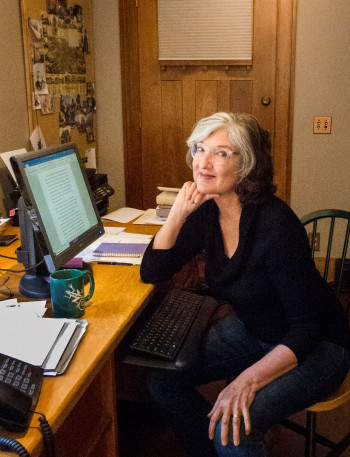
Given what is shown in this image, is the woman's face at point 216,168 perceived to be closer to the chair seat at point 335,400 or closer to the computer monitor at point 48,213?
the computer monitor at point 48,213

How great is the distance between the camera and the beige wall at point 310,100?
3.32 m

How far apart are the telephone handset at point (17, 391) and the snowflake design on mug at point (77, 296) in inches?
12.3

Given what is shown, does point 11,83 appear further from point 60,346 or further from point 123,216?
point 60,346

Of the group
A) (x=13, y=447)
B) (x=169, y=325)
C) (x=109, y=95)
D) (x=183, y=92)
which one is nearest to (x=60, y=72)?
(x=109, y=95)

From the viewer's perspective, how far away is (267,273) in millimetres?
1627

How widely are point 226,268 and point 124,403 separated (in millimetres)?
979

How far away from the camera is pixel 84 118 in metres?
3.44

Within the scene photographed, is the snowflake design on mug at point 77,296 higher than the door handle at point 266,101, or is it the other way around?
the door handle at point 266,101

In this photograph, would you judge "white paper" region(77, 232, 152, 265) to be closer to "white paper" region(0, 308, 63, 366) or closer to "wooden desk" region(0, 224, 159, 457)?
"wooden desk" region(0, 224, 159, 457)

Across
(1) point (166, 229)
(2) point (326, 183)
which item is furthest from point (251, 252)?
(2) point (326, 183)

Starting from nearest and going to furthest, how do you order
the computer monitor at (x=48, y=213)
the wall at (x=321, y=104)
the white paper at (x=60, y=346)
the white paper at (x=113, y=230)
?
the white paper at (x=60, y=346)
the computer monitor at (x=48, y=213)
the white paper at (x=113, y=230)
the wall at (x=321, y=104)

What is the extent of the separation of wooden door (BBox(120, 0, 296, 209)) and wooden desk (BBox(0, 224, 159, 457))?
1961 millimetres

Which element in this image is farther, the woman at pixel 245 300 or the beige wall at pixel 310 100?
the beige wall at pixel 310 100

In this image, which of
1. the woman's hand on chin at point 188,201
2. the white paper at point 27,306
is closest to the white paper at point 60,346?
the white paper at point 27,306
